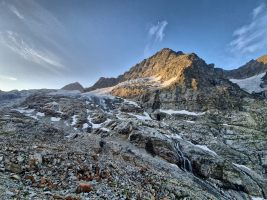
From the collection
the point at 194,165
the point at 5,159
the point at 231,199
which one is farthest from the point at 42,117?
the point at 5,159

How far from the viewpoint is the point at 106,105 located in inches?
4471

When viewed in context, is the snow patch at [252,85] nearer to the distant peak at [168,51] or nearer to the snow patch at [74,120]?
the distant peak at [168,51]

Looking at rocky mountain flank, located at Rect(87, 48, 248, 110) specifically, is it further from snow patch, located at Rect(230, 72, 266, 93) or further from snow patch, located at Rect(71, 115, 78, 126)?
snow patch, located at Rect(230, 72, 266, 93)

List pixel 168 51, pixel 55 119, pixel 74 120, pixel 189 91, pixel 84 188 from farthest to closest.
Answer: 1. pixel 168 51
2. pixel 189 91
3. pixel 55 119
4. pixel 74 120
5. pixel 84 188

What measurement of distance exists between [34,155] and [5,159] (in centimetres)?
267

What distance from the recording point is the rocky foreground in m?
18.4

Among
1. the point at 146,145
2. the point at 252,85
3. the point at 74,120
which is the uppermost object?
the point at 252,85

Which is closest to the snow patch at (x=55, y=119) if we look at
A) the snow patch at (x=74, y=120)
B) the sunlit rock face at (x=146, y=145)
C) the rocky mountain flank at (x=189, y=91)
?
the sunlit rock face at (x=146, y=145)

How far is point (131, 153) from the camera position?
53312 millimetres

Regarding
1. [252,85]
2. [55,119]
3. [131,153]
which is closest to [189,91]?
[55,119]

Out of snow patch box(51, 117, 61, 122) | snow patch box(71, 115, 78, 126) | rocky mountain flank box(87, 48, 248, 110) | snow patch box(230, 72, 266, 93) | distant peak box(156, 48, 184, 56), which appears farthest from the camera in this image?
distant peak box(156, 48, 184, 56)

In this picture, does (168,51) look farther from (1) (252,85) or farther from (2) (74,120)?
(2) (74,120)

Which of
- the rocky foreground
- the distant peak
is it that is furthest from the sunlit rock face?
the distant peak

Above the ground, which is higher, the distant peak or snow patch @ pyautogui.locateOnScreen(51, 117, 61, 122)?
the distant peak
